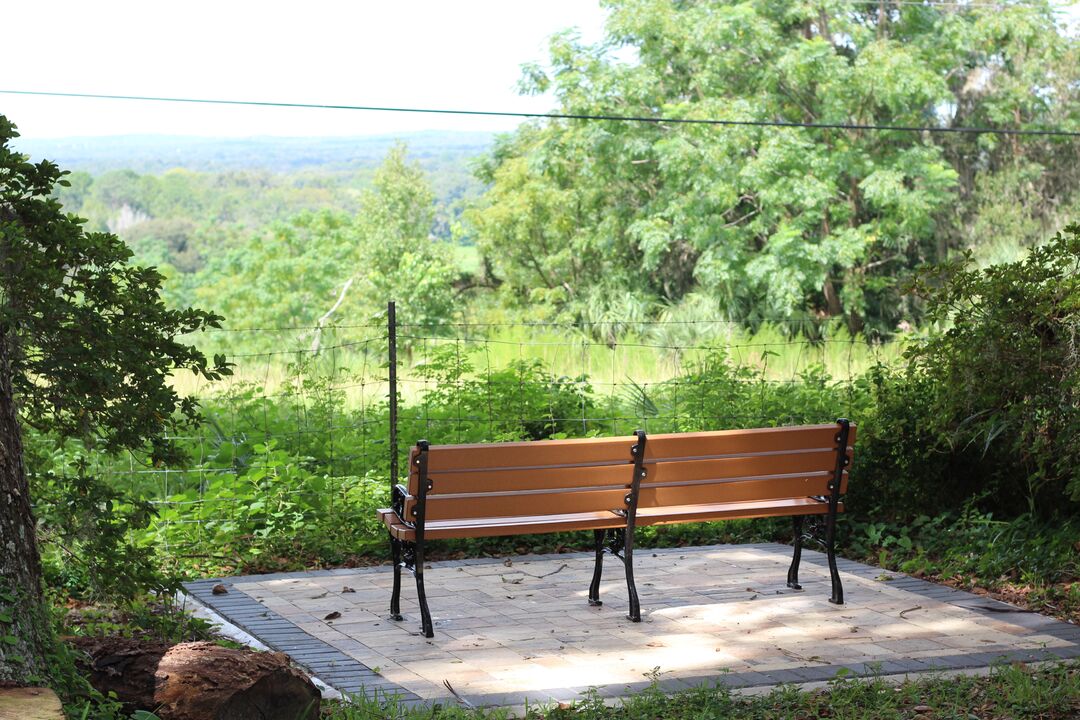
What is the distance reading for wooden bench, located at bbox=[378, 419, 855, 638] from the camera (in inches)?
206

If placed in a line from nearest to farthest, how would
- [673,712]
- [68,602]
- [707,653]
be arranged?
[673,712] → [707,653] → [68,602]

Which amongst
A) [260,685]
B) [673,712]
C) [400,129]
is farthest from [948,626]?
[400,129]

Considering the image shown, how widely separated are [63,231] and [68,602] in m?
2.56

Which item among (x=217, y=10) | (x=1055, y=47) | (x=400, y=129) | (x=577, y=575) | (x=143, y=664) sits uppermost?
(x=217, y=10)

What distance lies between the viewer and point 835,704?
418cm

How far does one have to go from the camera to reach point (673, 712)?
4078 mm

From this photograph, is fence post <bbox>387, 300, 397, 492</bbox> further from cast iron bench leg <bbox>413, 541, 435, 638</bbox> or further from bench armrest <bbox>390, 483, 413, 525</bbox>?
cast iron bench leg <bbox>413, 541, 435, 638</bbox>

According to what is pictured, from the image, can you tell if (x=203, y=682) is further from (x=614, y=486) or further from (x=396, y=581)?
(x=614, y=486)

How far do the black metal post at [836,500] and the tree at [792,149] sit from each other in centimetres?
1839

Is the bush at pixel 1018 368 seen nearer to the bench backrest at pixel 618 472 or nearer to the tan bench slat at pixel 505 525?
the bench backrest at pixel 618 472

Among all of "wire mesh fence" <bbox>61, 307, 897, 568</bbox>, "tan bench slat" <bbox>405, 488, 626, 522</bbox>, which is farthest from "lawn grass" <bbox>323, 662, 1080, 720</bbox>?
"wire mesh fence" <bbox>61, 307, 897, 568</bbox>

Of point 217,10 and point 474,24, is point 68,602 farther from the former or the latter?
point 217,10

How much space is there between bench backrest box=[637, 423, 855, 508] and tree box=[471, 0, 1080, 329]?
60.5ft

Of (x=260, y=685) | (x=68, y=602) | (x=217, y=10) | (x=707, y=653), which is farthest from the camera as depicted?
(x=217, y=10)
